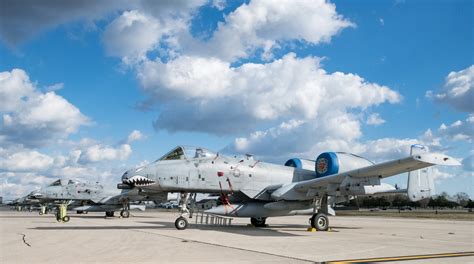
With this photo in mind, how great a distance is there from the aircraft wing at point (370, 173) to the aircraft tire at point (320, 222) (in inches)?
38.1

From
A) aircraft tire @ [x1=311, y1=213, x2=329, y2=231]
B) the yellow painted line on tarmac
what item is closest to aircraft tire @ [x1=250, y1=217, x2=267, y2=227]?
aircraft tire @ [x1=311, y1=213, x2=329, y2=231]

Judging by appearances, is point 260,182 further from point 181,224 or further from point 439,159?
point 439,159

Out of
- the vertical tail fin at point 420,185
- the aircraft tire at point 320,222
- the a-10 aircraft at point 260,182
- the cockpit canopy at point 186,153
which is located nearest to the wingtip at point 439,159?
the a-10 aircraft at point 260,182

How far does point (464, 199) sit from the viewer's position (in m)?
139

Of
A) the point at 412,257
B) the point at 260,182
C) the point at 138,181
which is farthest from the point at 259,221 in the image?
the point at 412,257

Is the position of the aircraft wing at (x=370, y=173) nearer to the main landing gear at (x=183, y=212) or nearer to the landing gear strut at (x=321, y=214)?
the landing gear strut at (x=321, y=214)

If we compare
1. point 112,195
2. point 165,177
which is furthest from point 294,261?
point 112,195

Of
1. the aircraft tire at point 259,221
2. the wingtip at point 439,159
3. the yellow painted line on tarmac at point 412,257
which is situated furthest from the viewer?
the aircraft tire at point 259,221

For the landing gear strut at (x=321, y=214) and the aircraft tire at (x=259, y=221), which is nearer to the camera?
the landing gear strut at (x=321, y=214)

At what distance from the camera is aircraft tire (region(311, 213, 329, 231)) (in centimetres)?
1833

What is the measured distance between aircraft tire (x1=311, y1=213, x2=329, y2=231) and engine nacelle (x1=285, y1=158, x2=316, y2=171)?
13.3ft

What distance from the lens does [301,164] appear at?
22516mm

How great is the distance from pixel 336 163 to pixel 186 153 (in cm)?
672

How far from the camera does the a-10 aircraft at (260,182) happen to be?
17.0m
